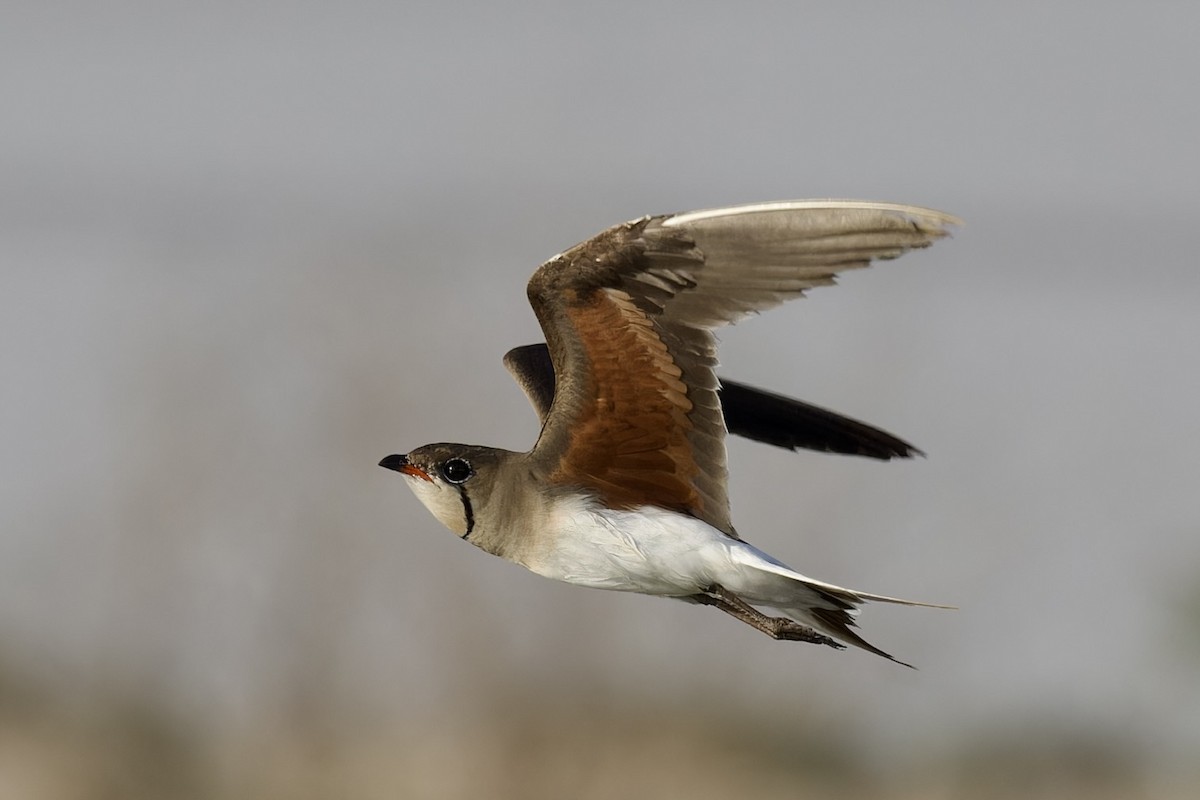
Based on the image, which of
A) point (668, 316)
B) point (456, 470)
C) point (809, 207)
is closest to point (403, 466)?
point (456, 470)

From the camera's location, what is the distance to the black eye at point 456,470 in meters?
6.98

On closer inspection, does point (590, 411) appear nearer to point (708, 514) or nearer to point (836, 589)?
point (708, 514)

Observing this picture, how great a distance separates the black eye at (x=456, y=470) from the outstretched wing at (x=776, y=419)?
0.51 metres

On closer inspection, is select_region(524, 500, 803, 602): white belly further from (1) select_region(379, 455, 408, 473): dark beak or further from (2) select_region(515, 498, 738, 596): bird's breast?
(1) select_region(379, 455, 408, 473): dark beak

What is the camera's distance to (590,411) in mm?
6746

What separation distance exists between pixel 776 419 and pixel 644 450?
1044mm

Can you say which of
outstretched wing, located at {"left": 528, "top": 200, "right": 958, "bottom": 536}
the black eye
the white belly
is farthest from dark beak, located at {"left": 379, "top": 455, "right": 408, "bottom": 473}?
the white belly

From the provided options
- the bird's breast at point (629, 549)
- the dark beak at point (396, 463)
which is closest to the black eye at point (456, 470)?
the dark beak at point (396, 463)

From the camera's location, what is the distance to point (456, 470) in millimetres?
7016

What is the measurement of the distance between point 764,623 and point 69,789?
10.4 m

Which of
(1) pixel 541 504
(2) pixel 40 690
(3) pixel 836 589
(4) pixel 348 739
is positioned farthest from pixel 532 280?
(2) pixel 40 690

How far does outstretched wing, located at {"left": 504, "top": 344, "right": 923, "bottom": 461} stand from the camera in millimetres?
7504

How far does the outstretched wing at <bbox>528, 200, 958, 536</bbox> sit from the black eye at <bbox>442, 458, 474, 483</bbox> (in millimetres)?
→ 249

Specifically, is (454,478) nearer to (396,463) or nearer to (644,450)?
(396,463)
